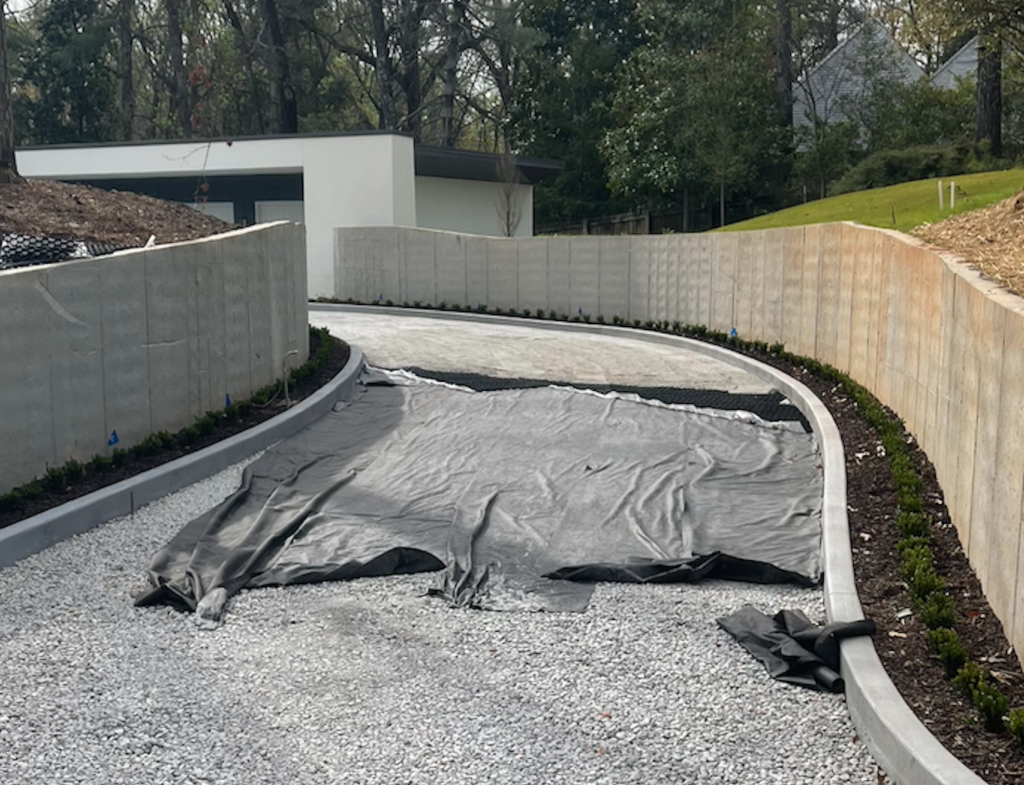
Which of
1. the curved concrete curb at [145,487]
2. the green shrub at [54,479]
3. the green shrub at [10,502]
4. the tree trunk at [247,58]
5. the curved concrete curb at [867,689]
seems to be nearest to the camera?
the curved concrete curb at [867,689]

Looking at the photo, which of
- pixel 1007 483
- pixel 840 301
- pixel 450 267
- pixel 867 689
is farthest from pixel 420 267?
pixel 867 689

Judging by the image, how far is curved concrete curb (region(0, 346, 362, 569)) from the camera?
6.96 meters

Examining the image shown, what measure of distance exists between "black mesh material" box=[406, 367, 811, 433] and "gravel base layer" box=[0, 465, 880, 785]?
5330 millimetres

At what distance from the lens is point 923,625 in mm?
5305

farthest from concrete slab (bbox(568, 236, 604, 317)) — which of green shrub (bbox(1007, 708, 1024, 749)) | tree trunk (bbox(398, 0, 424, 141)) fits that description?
tree trunk (bbox(398, 0, 424, 141))

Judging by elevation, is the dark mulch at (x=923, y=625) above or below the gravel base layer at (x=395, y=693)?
above

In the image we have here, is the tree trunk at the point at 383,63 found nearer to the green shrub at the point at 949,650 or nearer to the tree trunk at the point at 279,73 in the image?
the tree trunk at the point at 279,73

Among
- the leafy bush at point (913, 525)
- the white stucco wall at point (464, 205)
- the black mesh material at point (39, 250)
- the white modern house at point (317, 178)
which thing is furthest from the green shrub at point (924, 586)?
the white stucco wall at point (464, 205)

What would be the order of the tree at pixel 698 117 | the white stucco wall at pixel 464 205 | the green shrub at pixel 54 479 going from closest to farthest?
the green shrub at pixel 54 479 < the white stucco wall at pixel 464 205 < the tree at pixel 698 117

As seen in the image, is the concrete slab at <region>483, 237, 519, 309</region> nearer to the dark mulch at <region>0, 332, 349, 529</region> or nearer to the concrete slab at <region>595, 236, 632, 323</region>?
the concrete slab at <region>595, 236, 632, 323</region>

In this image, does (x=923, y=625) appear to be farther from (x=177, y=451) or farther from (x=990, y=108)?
(x=990, y=108)

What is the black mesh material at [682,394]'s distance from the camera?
1164 centimetres

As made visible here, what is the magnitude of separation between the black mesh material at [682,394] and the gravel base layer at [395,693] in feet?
17.5

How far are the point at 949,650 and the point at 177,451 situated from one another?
6.44 m
